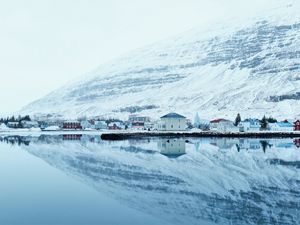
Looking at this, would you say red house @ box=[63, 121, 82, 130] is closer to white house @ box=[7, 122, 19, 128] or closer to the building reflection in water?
white house @ box=[7, 122, 19, 128]

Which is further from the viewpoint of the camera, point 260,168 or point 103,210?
point 260,168

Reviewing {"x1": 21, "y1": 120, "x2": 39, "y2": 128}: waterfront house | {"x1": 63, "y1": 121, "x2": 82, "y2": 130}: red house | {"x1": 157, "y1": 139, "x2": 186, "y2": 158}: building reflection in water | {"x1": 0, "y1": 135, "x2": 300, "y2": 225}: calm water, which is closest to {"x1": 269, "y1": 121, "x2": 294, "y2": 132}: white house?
{"x1": 157, "y1": 139, "x2": 186, "y2": 158}: building reflection in water

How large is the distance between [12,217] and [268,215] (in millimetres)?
8278

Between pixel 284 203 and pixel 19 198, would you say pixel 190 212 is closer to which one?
pixel 284 203

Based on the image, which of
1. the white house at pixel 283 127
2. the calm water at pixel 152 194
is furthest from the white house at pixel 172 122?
the calm water at pixel 152 194

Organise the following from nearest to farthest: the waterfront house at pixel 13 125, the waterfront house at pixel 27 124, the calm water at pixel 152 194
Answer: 1. the calm water at pixel 152 194
2. the waterfront house at pixel 13 125
3. the waterfront house at pixel 27 124

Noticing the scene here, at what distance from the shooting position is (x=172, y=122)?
10262 centimetres

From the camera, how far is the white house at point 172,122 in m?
102

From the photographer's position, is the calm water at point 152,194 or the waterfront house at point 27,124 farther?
the waterfront house at point 27,124

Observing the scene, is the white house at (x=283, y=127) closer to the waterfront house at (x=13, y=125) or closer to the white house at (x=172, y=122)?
the white house at (x=172, y=122)

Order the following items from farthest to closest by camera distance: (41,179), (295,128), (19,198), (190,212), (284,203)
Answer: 1. (295,128)
2. (41,179)
3. (19,198)
4. (284,203)
5. (190,212)

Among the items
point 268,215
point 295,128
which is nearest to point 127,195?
point 268,215

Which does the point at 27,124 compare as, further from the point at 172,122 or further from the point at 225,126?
the point at 225,126

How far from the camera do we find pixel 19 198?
1783cm
